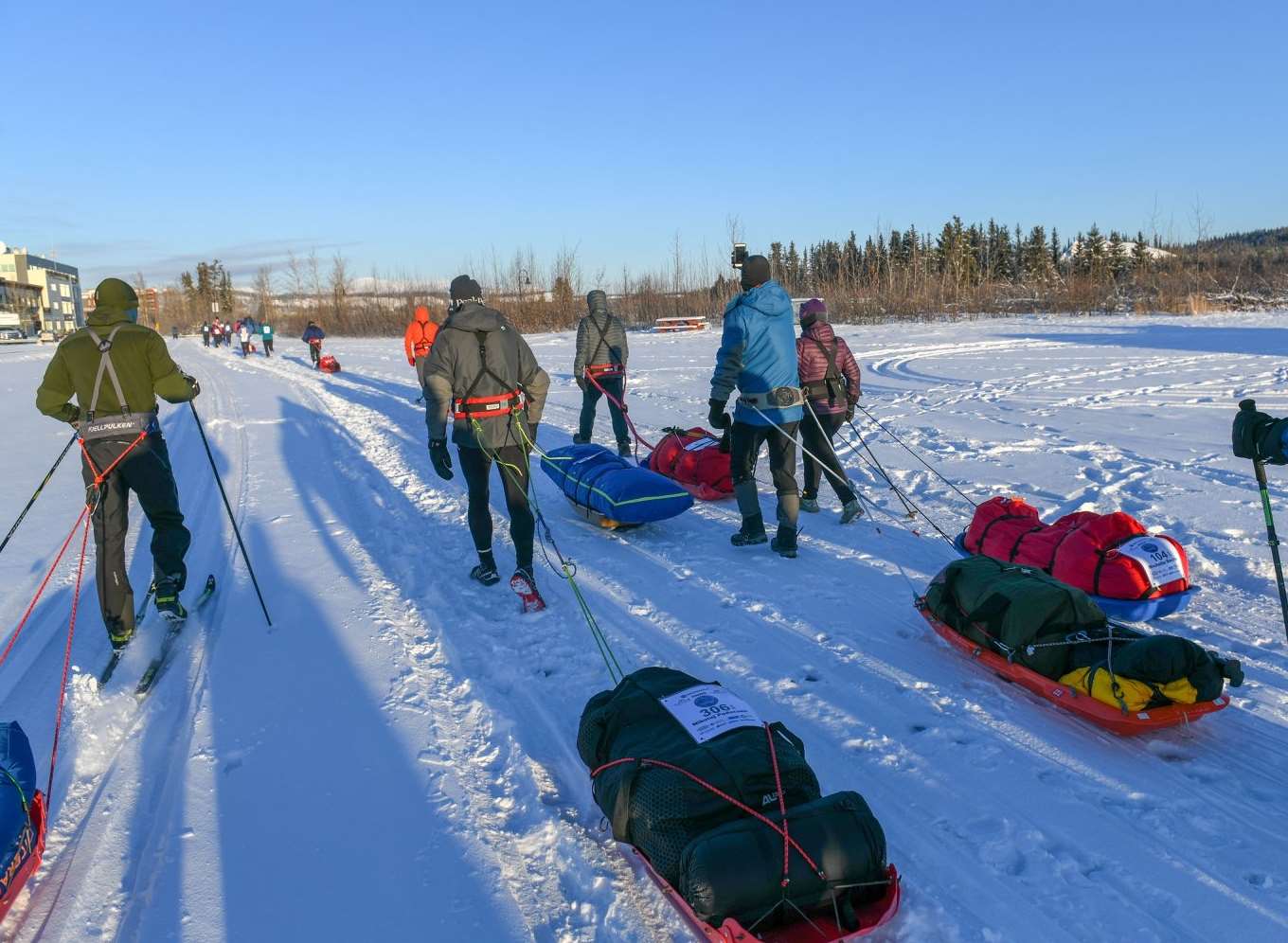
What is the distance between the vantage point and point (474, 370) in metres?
4.79

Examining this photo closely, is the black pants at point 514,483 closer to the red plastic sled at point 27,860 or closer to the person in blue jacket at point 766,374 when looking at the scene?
the person in blue jacket at point 766,374

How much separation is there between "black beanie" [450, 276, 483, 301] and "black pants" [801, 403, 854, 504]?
2.55 m

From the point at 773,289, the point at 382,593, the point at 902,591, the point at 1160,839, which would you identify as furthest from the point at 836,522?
the point at 1160,839

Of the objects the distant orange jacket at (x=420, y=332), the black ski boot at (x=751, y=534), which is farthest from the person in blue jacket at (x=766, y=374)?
the distant orange jacket at (x=420, y=332)

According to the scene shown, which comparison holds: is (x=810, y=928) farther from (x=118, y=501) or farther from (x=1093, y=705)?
(x=118, y=501)

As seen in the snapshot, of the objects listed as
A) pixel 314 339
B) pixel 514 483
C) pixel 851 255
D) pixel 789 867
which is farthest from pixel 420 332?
pixel 851 255

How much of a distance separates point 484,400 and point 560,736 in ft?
7.03

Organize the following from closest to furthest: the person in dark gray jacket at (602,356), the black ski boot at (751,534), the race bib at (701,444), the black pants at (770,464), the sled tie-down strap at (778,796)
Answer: the sled tie-down strap at (778,796) < the black pants at (770,464) < the black ski boot at (751,534) < the race bib at (701,444) < the person in dark gray jacket at (602,356)

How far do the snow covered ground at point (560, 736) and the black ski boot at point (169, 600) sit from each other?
0.42 ft

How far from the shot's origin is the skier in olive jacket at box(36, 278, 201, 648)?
13.7 ft

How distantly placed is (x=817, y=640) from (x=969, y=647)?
738 millimetres

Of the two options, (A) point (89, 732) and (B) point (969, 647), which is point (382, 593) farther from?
(B) point (969, 647)

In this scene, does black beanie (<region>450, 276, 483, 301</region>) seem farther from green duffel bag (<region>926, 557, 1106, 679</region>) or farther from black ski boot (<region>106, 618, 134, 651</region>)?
green duffel bag (<region>926, 557, 1106, 679</region>)

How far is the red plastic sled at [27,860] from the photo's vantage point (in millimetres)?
2402
